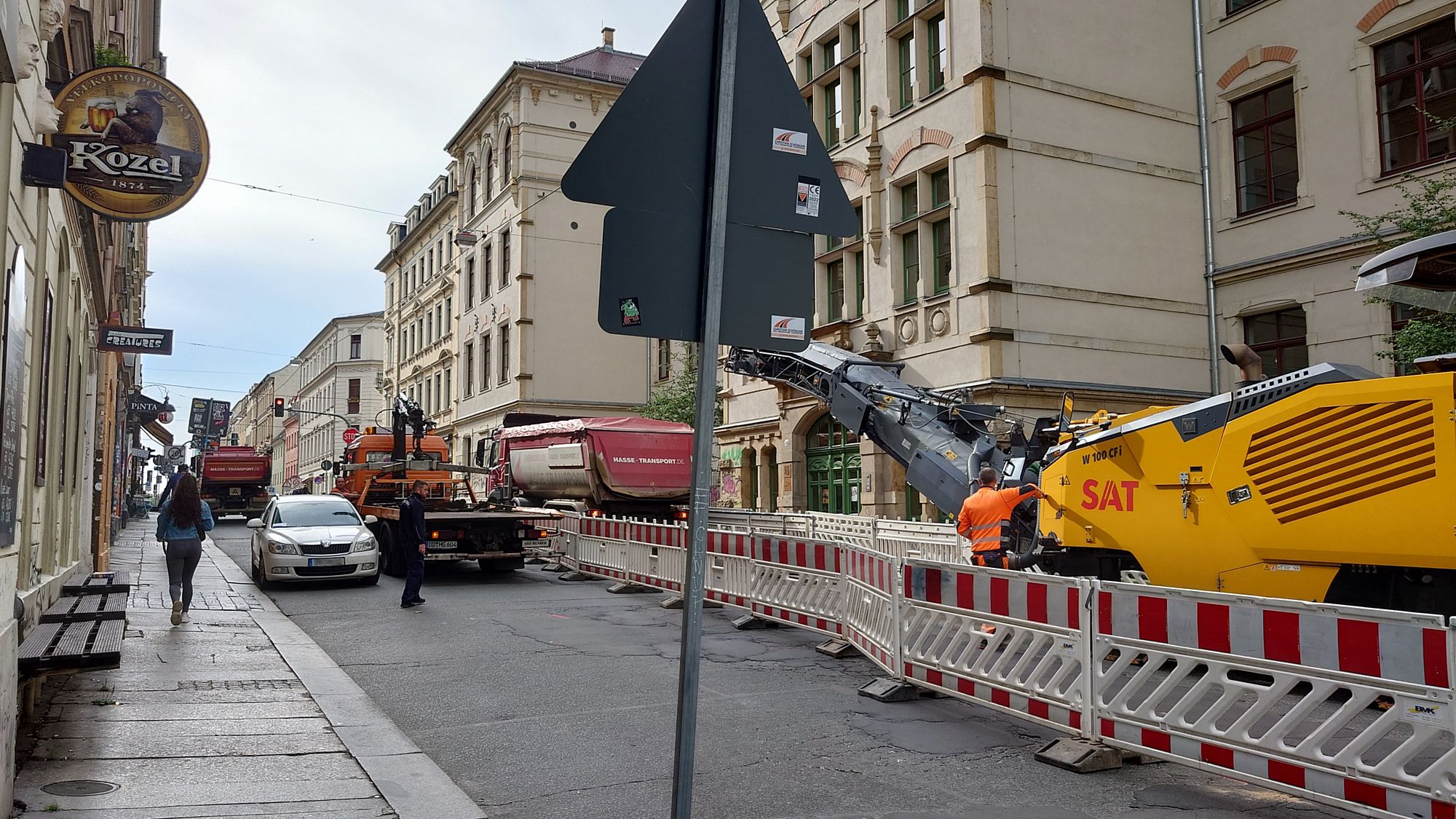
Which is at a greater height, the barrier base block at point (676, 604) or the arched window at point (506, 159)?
the arched window at point (506, 159)

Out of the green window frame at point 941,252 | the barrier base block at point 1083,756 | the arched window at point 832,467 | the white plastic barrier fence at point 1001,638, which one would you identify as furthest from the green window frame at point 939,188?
the barrier base block at point 1083,756

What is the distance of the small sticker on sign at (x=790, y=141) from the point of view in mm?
3238

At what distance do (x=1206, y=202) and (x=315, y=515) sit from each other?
19.8 m

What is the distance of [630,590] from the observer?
16.8 metres

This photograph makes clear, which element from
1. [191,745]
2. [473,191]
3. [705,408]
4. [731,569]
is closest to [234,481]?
[473,191]

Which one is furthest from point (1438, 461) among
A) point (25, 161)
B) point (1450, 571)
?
point (25, 161)

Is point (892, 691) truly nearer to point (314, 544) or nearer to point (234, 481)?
point (314, 544)

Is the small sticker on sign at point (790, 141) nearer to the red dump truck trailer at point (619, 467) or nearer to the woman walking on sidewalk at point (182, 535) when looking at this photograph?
the woman walking on sidewalk at point (182, 535)

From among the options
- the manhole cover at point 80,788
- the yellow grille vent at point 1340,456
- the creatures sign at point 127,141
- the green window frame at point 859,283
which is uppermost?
the green window frame at point 859,283

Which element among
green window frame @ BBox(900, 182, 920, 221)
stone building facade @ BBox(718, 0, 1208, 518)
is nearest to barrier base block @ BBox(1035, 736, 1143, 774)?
stone building facade @ BBox(718, 0, 1208, 518)

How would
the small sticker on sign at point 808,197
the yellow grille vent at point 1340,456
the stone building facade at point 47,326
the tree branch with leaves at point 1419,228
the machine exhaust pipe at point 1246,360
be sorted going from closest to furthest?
the small sticker on sign at point 808,197, the stone building facade at point 47,326, the yellow grille vent at point 1340,456, the machine exhaust pipe at point 1246,360, the tree branch with leaves at point 1419,228

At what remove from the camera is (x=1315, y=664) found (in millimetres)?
5539

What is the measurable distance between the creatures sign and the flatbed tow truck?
7530mm

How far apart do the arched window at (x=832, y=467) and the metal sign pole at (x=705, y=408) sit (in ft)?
75.1
